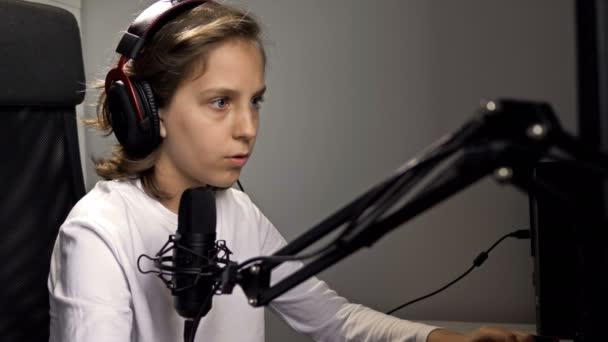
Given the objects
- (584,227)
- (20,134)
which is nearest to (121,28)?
(20,134)

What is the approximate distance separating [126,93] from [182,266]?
338 mm

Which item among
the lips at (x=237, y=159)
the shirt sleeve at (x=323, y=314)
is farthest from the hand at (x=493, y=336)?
the lips at (x=237, y=159)

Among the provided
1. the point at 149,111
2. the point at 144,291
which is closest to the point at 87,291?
the point at 144,291

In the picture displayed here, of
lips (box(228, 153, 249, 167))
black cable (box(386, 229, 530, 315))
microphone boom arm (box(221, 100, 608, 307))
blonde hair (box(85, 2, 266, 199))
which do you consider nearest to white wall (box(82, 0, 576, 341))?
black cable (box(386, 229, 530, 315))

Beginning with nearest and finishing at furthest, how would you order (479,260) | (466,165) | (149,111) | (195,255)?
1. (466,165)
2. (195,255)
3. (149,111)
4. (479,260)

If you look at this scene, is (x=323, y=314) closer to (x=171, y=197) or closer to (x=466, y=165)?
(x=171, y=197)

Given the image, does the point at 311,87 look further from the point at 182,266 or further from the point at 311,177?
the point at 182,266

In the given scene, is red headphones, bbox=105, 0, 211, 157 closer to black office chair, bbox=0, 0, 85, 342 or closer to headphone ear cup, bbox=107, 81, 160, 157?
headphone ear cup, bbox=107, 81, 160, 157

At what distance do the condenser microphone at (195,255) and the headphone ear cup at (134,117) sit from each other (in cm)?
27

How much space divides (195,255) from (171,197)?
451mm

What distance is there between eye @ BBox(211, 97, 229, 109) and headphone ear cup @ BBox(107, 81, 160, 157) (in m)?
0.08

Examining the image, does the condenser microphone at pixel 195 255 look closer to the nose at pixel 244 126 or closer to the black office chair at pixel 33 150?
the nose at pixel 244 126

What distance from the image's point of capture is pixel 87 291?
33.1 inches

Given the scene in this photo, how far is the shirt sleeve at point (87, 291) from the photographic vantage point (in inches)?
31.7
